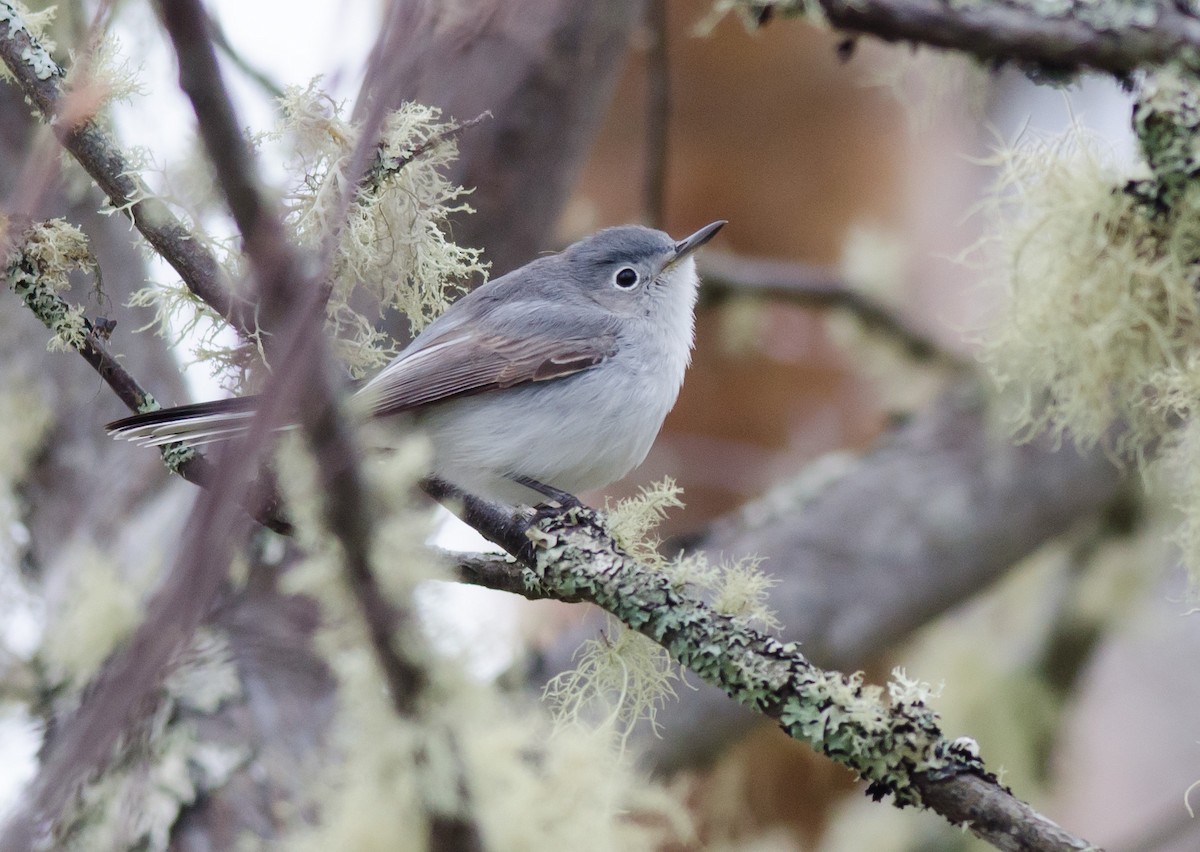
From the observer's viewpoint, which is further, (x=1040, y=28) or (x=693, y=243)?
(x=693, y=243)

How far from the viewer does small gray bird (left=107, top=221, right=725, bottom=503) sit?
258 centimetres

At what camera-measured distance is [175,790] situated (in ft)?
8.56

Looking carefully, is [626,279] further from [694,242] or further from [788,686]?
[788,686]

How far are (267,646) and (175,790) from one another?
1.24ft

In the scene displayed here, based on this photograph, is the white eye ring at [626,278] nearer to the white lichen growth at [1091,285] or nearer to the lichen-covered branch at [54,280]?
the white lichen growth at [1091,285]

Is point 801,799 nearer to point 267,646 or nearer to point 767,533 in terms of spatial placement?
point 767,533

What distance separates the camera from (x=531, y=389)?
2703 millimetres

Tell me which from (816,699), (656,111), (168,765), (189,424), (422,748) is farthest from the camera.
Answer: (656,111)

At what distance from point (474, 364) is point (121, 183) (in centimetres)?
106

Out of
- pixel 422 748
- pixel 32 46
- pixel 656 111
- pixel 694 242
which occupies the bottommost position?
pixel 422 748

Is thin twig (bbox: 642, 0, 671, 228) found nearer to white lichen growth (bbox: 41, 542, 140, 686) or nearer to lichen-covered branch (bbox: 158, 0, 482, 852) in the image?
white lichen growth (bbox: 41, 542, 140, 686)

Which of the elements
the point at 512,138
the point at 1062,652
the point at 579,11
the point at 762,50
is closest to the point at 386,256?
the point at 512,138

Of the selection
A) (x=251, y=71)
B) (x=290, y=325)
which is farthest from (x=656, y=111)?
(x=290, y=325)

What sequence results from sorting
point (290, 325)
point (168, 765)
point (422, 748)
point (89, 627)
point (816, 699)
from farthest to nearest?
point (89, 627) < point (168, 765) < point (816, 699) < point (422, 748) < point (290, 325)
